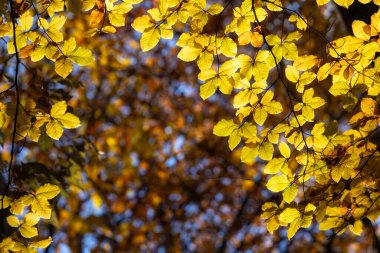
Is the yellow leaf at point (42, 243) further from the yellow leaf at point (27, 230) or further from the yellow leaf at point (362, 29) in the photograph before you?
the yellow leaf at point (362, 29)

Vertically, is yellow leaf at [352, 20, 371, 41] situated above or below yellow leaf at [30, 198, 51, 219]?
above

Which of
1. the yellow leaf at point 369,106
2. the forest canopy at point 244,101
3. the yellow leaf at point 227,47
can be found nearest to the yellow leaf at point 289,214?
the forest canopy at point 244,101

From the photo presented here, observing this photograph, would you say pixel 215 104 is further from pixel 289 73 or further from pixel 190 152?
pixel 289 73

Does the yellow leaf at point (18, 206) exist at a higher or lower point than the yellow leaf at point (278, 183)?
lower

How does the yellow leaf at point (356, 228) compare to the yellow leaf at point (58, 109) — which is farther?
the yellow leaf at point (356, 228)

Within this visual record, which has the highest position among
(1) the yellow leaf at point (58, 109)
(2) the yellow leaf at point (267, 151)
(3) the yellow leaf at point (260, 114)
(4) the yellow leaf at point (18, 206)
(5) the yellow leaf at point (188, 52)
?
(5) the yellow leaf at point (188, 52)

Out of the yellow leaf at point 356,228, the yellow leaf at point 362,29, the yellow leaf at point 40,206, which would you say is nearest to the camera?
the yellow leaf at point 362,29

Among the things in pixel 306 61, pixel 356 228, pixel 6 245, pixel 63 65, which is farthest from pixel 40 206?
pixel 356 228

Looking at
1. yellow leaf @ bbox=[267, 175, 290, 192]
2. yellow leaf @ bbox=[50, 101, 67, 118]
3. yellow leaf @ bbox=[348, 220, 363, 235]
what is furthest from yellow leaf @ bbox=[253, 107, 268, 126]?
yellow leaf @ bbox=[50, 101, 67, 118]

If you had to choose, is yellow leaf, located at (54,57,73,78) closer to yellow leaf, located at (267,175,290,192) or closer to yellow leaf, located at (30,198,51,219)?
yellow leaf, located at (30,198,51,219)

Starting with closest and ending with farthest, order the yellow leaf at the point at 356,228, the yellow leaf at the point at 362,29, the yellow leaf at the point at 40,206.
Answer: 1. the yellow leaf at the point at 362,29
2. the yellow leaf at the point at 40,206
3. the yellow leaf at the point at 356,228
